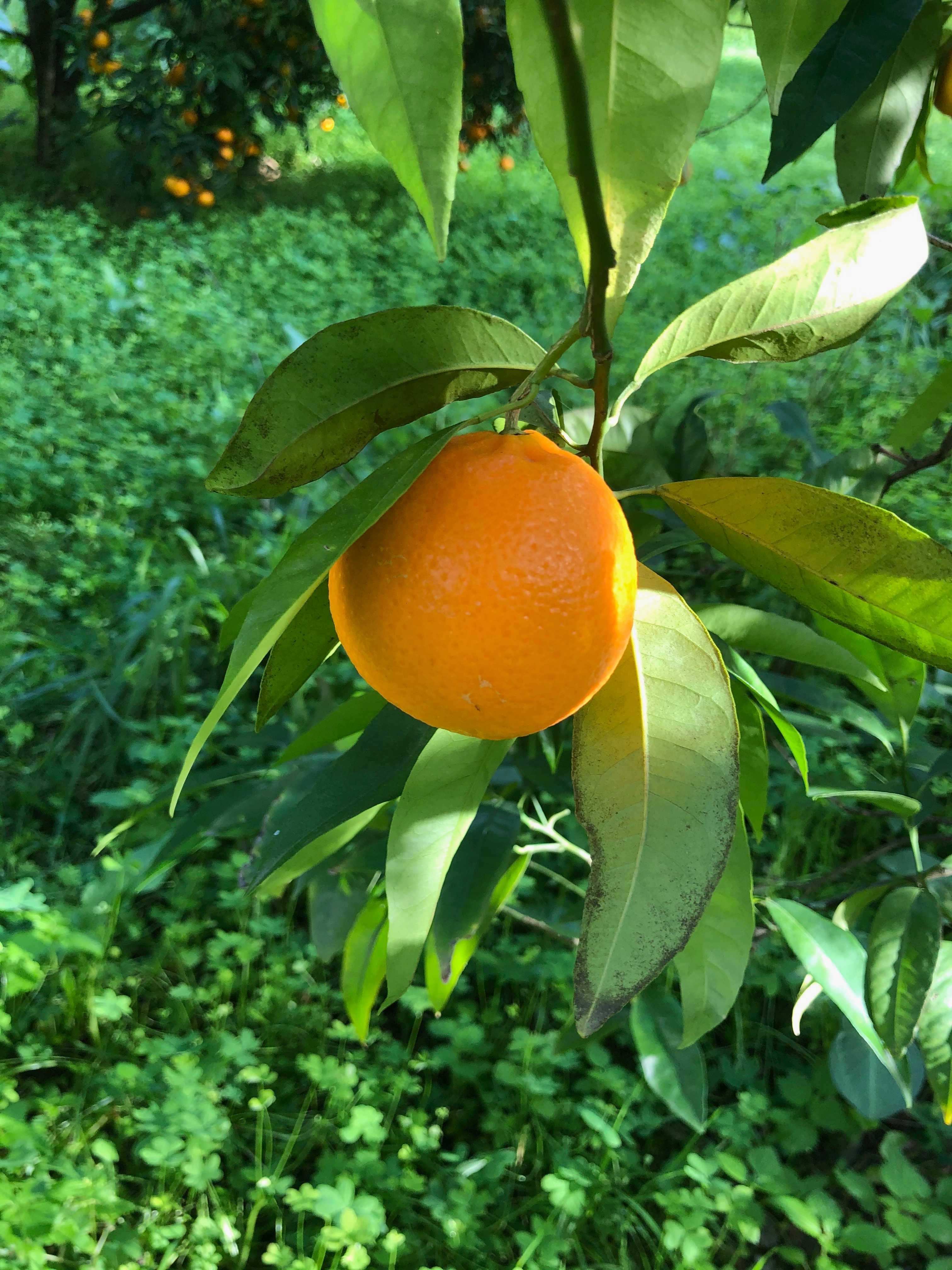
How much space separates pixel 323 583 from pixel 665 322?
3329 mm

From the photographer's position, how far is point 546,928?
1208 mm

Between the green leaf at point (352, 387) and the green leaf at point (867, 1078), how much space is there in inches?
41.2

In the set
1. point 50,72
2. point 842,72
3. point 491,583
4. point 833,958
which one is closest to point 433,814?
point 491,583

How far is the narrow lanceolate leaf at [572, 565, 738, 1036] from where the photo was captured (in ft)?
1.29

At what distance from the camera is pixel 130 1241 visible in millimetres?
1078

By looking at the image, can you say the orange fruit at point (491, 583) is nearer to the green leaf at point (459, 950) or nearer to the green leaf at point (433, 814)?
the green leaf at point (433, 814)

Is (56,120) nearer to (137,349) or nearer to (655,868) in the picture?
(137,349)

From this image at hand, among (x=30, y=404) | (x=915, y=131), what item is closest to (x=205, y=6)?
(x=30, y=404)

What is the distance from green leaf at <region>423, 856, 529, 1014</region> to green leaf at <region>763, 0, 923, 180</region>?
600 mm

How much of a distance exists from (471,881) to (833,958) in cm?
36

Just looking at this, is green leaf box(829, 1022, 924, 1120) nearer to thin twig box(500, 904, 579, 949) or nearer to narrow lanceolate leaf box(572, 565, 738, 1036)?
thin twig box(500, 904, 579, 949)

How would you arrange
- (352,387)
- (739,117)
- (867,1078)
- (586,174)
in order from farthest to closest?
1. (867,1078)
2. (739,117)
3. (352,387)
4. (586,174)

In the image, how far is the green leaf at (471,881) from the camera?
2.60 ft

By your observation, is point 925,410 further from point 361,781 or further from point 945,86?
point 361,781
